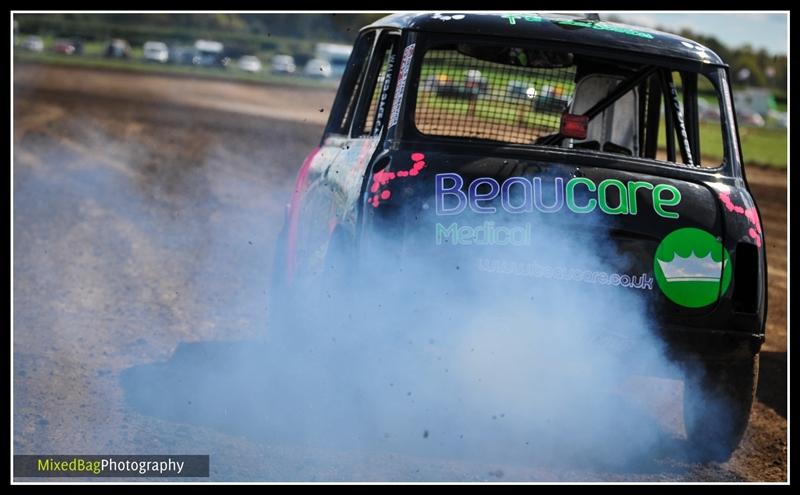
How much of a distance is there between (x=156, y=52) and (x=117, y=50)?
5.66 ft

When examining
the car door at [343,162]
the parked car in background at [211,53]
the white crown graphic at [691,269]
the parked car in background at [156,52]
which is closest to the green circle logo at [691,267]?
the white crown graphic at [691,269]

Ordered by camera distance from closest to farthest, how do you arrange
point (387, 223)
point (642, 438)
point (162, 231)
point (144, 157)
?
1. point (387, 223)
2. point (642, 438)
3. point (162, 231)
4. point (144, 157)

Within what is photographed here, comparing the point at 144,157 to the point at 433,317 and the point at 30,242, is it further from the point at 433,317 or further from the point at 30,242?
the point at 433,317

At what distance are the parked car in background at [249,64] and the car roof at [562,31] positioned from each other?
36.0m

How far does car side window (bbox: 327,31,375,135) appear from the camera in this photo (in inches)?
262

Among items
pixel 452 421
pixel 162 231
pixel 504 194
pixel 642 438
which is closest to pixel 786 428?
pixel 642 438

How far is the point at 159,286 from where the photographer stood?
828 cm

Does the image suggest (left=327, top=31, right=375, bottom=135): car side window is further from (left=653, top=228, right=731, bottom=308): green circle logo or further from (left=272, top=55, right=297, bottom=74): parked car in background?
(left=272, top=55, right=297, bottom=74): parked car in background

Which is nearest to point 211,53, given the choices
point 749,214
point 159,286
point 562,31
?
point 159,286

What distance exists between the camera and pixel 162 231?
407 inches

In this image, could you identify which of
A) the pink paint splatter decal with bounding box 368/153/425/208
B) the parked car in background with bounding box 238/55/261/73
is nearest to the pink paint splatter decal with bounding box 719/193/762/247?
the pink paint splatter decal with bounding box 368/153/425/208

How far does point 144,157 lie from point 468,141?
1080 centimetres

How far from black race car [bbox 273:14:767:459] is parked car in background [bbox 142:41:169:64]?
32.8 metres

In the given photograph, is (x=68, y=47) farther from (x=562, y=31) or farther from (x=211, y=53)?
(x=562, y=31)
